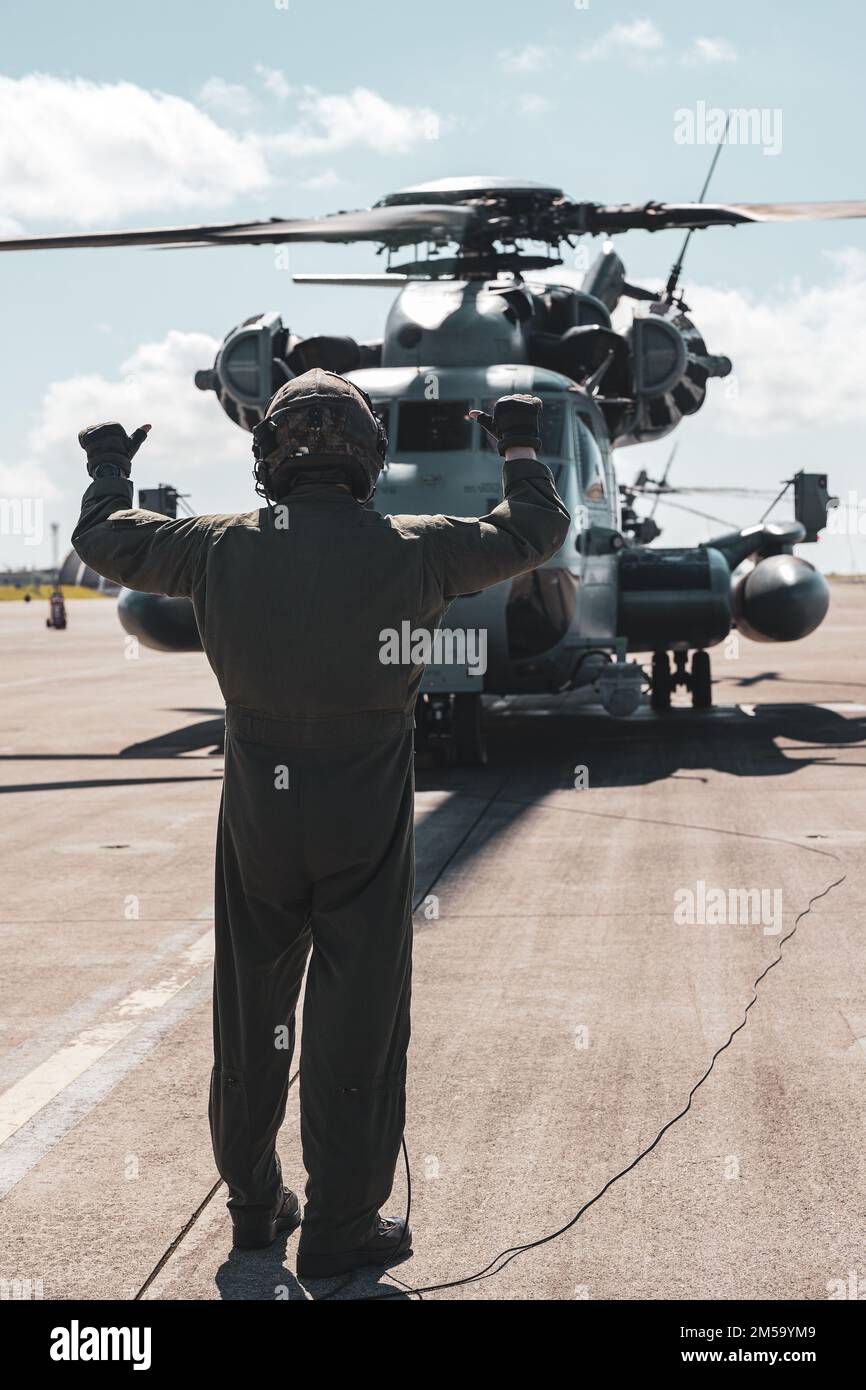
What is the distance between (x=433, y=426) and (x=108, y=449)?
31.1ft

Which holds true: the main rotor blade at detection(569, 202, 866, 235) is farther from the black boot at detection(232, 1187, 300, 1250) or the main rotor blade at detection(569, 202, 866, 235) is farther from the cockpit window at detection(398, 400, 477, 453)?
the black boot at detection(232, 1187, 300, 1250)

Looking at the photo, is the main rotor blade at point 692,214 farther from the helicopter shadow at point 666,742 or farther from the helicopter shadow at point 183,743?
the helicopter shadow at point 183,743

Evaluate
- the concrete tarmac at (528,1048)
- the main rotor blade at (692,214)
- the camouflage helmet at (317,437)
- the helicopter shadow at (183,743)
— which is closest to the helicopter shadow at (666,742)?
the concrete tarmac at (528,1048)

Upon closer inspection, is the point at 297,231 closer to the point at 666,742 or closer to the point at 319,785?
the point at 666,742

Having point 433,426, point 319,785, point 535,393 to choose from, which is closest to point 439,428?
point 433,426

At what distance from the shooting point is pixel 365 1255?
3656 millimetres

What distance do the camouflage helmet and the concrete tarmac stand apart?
189 cm

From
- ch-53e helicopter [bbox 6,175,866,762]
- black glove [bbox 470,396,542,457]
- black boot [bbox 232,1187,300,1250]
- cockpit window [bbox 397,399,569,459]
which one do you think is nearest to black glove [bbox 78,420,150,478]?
black glove [bbox 470,396,542,457]

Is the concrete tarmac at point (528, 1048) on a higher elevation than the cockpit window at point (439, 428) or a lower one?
lower

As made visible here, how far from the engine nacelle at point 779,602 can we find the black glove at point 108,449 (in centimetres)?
1298

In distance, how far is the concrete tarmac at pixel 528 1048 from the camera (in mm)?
3703

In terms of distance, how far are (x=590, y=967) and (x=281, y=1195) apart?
2857 millimetres

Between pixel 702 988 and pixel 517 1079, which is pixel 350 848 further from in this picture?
pixel 702 988
